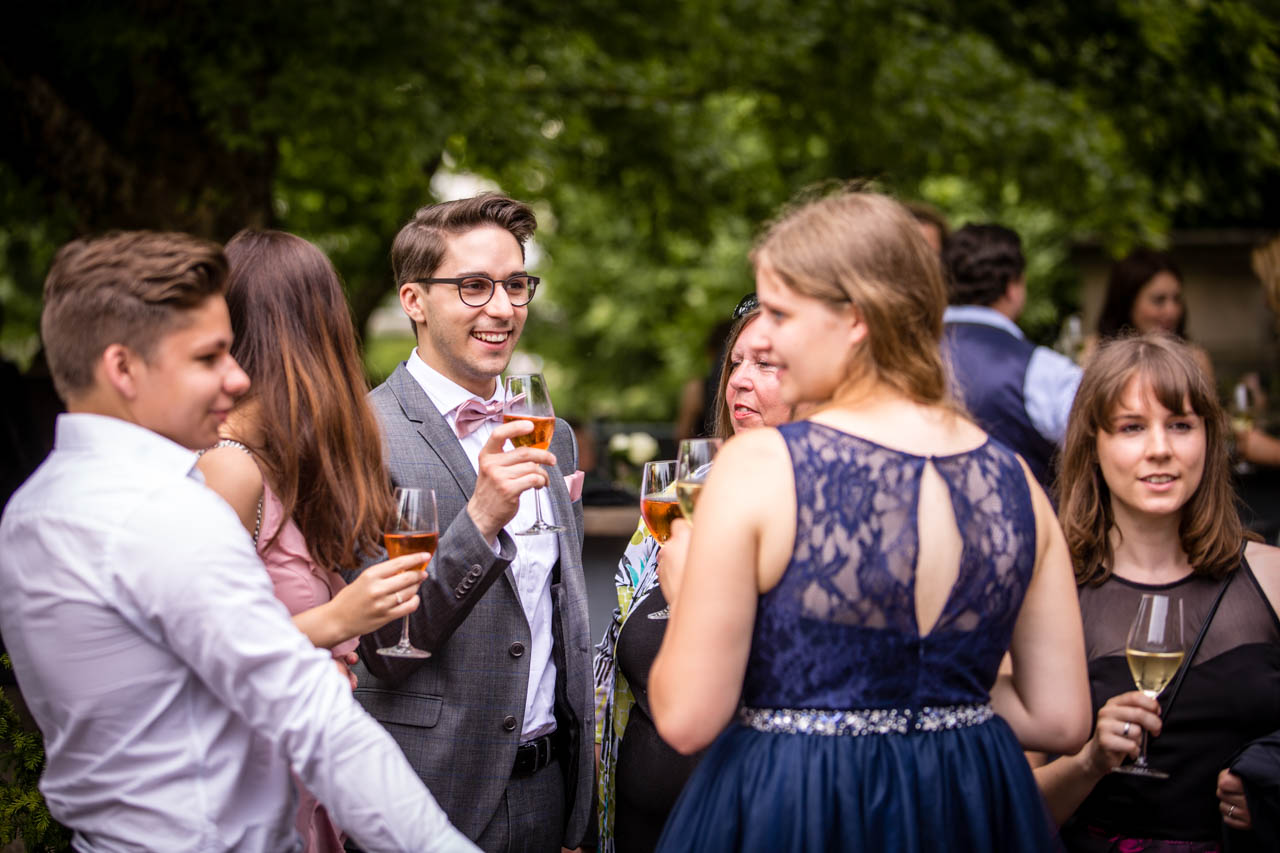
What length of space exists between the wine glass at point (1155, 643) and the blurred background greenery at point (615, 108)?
3410 mm

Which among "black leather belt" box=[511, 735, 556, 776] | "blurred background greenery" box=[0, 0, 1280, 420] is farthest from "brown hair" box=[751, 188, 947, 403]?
"blurred background greenery" box=[0, 0, 1280, 420]

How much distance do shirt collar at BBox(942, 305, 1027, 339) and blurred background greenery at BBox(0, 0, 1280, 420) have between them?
2.61ft

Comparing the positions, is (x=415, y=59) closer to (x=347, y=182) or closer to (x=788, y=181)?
(x=347, y=182)

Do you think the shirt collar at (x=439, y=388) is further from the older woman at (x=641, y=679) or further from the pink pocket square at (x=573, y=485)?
the older woman at (x=641, y=679)

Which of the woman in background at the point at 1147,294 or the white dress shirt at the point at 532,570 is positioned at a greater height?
the woman in background at the point at 1147,294

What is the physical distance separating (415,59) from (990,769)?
520cm

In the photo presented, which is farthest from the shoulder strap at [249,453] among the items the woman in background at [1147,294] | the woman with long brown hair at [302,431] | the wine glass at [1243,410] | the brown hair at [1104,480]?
the woman in background at [1147,294]

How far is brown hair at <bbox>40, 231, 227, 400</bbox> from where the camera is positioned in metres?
1.84

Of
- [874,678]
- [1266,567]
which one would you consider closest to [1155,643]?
[1266,567]

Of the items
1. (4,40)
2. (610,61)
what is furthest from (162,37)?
(610,61)

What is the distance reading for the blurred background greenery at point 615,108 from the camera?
19.3ft

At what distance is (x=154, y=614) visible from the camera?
69.9 inches

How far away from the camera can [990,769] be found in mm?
2023

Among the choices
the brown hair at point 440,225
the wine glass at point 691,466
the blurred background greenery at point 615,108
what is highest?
the blurred background greenery at point 615,108
